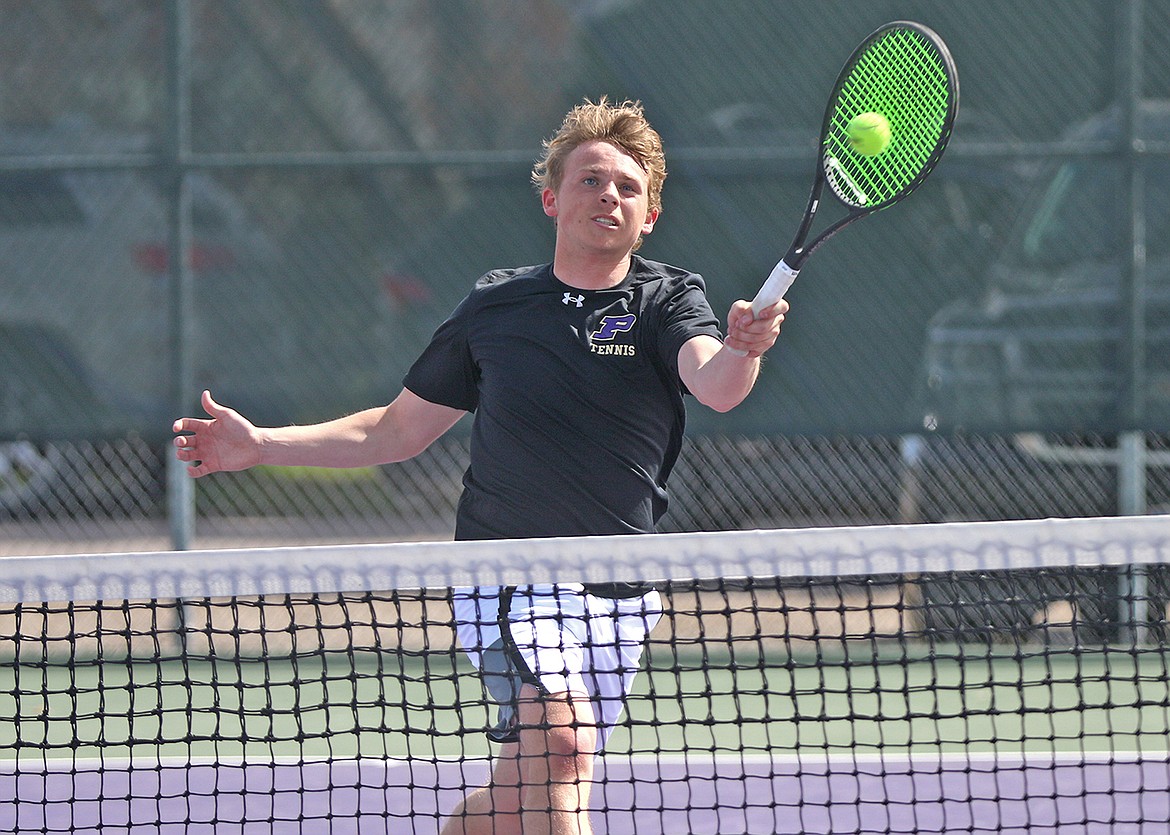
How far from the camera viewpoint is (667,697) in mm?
2658

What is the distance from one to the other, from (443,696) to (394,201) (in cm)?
197

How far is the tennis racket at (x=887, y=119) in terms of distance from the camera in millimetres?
2699

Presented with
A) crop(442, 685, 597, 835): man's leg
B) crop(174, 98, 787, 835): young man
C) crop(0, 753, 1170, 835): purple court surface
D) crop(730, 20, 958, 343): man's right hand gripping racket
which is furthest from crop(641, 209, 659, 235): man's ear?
crop(0, 753, 1170, 835): purple court surface

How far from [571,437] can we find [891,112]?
33.3 inches

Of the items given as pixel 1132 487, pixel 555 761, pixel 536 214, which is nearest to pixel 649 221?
pixel 555 761

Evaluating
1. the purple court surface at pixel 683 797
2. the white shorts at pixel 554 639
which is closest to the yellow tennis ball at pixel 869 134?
the white shorts at pixel 554 639

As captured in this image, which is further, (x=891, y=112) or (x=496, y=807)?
(x=891, y=112)

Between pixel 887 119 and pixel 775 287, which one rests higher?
pixel 887 119

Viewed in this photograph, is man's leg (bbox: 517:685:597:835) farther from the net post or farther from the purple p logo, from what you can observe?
the net post

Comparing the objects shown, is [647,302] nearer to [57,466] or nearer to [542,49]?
[542,49]

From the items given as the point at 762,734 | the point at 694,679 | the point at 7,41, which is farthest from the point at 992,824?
the point at 7,41

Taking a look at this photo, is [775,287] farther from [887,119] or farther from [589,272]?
[887,119]

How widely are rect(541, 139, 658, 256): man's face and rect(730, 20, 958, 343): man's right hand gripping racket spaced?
308 millimetres

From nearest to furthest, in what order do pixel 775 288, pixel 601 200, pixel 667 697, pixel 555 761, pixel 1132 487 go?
pixel 775 288, pixel 555 761, pixel 667 697, pixel 601 200, pixel 1132 487
